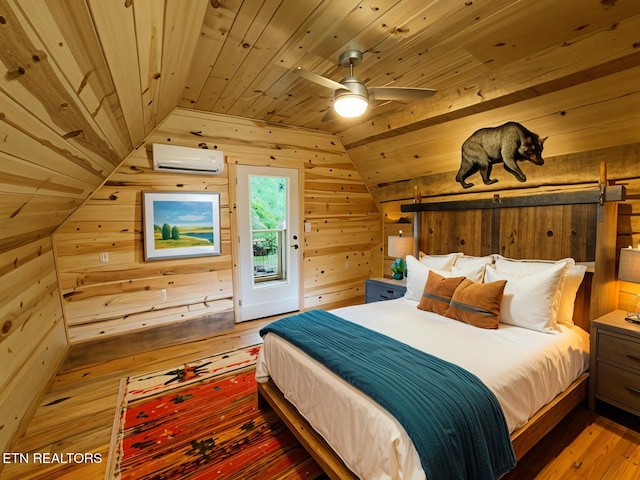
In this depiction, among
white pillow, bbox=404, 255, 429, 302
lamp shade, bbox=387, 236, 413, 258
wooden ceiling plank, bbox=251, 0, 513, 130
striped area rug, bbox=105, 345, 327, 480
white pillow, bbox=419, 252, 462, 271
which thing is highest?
wooden ceiling plank, bbox=251, 0, 513, 130

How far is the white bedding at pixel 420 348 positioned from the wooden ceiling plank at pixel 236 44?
2.01 m

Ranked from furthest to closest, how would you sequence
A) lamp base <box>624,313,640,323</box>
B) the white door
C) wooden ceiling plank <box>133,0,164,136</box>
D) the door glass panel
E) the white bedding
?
1. the door glass panel
2. the white door
3. lamp base <box>624,313,640,323</box>
4. the white bedding
5. wooden ceiling plank <box>133,0,164,136</box>

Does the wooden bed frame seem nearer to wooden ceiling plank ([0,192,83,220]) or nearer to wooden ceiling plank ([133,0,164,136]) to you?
wooden ceiling plank ([0,192,83,220])

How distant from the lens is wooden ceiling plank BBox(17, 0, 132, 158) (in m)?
0.80

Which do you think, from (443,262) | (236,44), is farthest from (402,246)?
(236,44)

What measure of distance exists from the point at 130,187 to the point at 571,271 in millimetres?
4024

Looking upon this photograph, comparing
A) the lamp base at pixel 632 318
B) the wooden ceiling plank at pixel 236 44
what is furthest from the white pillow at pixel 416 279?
the wooden ceiling plank at pixel 236 44

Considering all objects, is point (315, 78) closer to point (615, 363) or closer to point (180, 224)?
point (180, 224)

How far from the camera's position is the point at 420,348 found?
74.7 inches

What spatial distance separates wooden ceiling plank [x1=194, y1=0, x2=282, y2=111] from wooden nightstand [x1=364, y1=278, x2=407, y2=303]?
2.57 metres

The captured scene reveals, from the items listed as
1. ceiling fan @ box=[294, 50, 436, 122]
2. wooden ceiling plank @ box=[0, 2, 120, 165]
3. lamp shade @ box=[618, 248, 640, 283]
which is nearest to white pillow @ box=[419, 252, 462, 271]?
lamp shade @ box=[618, 248, 640, 283]

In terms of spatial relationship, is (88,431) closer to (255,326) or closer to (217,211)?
(255,326)

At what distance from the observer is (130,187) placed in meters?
3.24

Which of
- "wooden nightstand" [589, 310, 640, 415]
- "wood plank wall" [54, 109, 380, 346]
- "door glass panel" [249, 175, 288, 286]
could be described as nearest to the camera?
"wooden nightstand" [589, 310, 640, 415]
